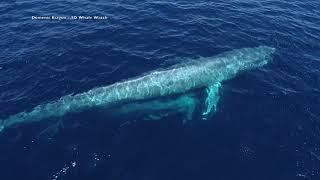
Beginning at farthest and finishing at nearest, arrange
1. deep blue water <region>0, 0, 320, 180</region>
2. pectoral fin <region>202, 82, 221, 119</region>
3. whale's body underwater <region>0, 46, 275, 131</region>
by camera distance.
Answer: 1. pectoral fin <region>202, 82, 221, 119</region>
2. whale's body underwater <region>0, 46, 275, 131</region>
3. deep blue water <region>0, 0, 320, 180</region>

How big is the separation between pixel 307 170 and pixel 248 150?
5322 millimetres

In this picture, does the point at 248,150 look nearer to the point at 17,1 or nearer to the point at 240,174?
the point at 240,174

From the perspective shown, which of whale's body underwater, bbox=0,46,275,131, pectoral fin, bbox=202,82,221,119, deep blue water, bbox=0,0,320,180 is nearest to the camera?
deep blue water, bbox=0,0,320,180

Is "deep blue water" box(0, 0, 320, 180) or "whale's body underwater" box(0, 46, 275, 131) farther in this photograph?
"whale's body underwater" box(0, 46, 275, 131)

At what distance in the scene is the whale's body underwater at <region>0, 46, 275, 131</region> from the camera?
36.0 meters

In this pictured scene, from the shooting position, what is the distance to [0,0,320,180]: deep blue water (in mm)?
31156

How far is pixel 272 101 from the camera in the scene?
3894 centimetres

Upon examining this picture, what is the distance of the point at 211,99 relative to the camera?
128ft

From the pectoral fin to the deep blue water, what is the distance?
698 mm

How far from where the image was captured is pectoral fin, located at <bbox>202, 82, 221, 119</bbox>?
37688 millimetres

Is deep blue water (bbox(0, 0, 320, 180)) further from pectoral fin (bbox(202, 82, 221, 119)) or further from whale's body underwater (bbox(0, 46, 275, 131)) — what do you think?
whale's body underwater (bbox(0, 46, 275, 131))

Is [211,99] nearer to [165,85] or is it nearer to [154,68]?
[165,85]

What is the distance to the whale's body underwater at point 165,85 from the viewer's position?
118ft

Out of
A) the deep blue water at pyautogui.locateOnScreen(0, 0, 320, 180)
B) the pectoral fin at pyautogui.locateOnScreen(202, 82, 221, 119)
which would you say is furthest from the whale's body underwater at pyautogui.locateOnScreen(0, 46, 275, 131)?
the deep blue water at pyautogui.locateOnScreen(0, 0, 320, 180)
